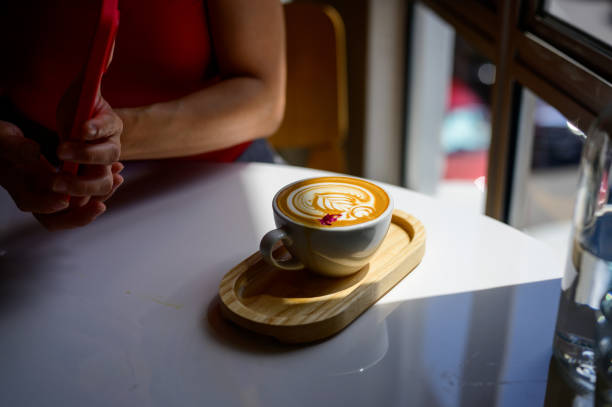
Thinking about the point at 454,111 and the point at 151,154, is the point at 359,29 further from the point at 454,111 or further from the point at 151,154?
the point at 454,111

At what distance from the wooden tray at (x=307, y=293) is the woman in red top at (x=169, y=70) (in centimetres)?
39

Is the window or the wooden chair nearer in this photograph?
the window

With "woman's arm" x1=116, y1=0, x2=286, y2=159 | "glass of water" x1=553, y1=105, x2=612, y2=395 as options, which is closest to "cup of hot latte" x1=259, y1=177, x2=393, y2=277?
"glass of water" x1=553, y1=105, x2=612, y2=395

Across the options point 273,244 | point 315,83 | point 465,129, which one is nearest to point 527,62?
Result: point 315,83

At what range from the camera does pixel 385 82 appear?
219cm

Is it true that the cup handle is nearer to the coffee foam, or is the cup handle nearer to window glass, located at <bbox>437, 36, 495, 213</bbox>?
the coffee foam

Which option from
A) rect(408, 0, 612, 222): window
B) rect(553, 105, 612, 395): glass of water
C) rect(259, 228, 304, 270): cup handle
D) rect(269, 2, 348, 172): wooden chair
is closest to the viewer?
rect(553, 105, 612, 395): glass of water

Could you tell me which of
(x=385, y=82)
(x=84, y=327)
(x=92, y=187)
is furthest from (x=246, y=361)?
(x=385, y=82)

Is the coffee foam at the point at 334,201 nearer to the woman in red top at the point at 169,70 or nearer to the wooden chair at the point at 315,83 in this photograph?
the woman in red top at the point at 169,70

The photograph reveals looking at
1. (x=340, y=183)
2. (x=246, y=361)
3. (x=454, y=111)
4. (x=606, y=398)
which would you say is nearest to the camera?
(x=606, y=398)

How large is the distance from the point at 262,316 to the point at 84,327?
196mm

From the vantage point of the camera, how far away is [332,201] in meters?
0.65

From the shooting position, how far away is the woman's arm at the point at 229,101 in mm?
967

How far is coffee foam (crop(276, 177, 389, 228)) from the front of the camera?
0.62m
